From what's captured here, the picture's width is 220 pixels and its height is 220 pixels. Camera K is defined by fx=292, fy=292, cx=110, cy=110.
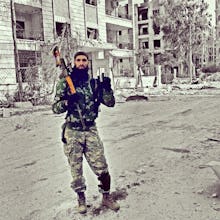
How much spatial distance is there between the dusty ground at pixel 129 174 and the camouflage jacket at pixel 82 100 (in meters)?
1.03

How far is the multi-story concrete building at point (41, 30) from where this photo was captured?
50.5 ft

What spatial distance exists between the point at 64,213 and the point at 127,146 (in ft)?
9.59

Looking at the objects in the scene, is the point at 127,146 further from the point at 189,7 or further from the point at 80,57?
the point at 189,7

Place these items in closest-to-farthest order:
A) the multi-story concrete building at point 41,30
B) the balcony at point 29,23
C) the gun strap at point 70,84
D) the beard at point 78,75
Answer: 1. the gun strap at point 70,84
2. the beard at point 78,75
3. the multi-story concrete building at point 41,30
4. the balcony at point 29,23

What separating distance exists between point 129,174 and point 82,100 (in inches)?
68.7

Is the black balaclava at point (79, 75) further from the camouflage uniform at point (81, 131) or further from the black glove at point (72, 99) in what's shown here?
the black glove at point (72, 99)

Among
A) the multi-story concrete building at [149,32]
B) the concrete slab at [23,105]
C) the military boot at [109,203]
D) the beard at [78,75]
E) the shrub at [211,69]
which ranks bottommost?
the military boot at [109,203]

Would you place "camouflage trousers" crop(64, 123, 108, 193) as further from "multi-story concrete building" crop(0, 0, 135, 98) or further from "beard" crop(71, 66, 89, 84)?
"multi-story concrete building" crop(0, 0, 135, 98)

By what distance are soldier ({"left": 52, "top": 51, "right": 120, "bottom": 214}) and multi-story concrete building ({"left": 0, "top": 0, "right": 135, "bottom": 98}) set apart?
11.0m

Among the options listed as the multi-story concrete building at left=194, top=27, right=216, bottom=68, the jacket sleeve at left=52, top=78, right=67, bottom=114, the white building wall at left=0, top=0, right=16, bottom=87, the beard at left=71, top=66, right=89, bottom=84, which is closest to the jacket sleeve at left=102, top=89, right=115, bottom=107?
the beard at left=71, top=66, right=89, bottom=84

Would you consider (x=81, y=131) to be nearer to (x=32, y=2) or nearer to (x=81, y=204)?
(x=81, y=204)

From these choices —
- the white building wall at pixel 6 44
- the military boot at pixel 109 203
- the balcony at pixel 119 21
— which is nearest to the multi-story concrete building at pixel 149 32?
the balcony at pixel 119 21

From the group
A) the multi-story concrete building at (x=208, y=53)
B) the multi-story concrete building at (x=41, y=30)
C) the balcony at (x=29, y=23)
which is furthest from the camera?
the multi-story concrete building at (x=208, y=53)

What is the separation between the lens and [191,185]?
371cm
